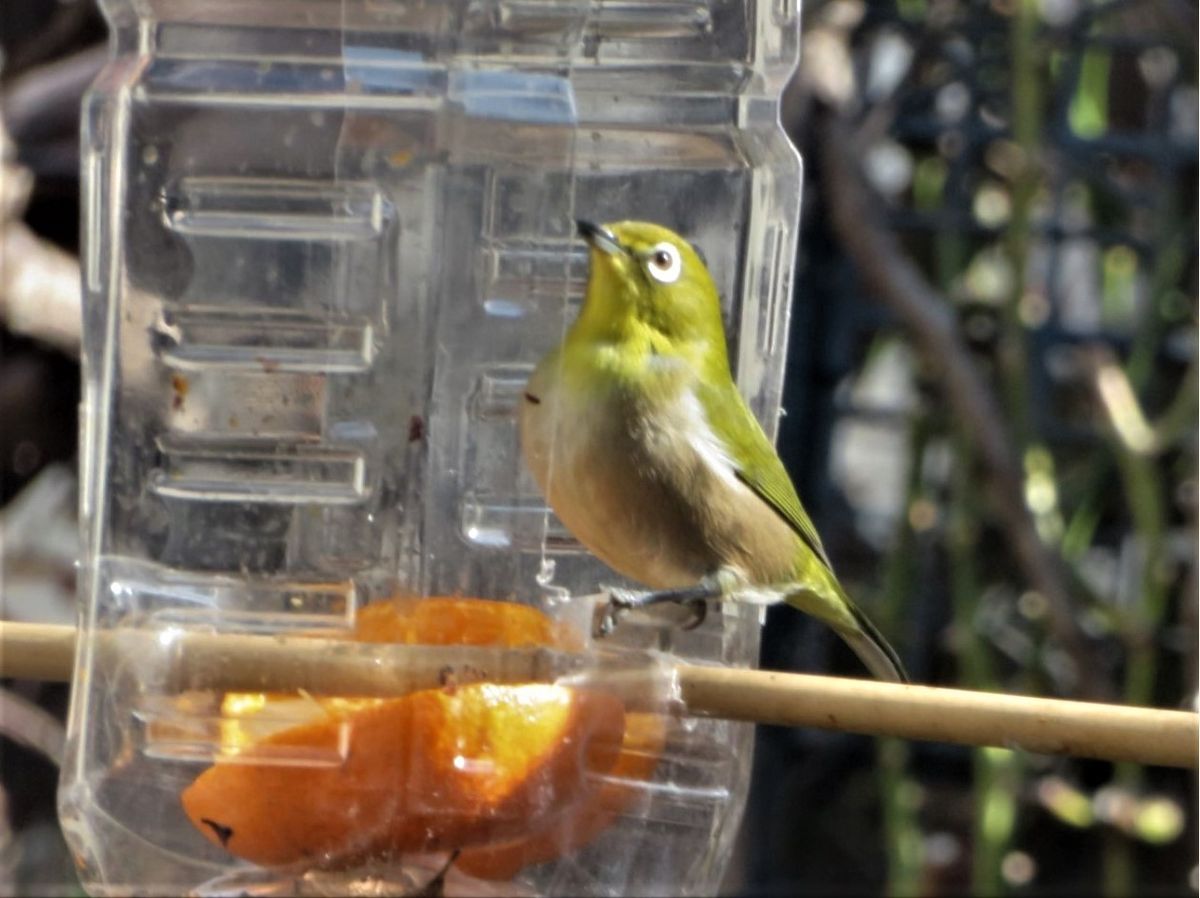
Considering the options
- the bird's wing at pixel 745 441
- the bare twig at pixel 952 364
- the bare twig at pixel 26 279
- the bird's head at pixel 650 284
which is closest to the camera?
the bird's head at pixel 650 284

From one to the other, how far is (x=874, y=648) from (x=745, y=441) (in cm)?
52

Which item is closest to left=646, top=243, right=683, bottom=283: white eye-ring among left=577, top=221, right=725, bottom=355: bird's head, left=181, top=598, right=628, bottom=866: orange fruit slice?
left=577, top=221, right=725, bottom=355: bird's head

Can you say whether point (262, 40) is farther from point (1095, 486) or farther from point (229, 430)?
point (1095, 486)

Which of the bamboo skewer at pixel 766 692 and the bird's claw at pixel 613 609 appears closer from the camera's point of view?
the bamboo skewer at pixel 766 692

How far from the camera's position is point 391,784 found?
192 centimetres

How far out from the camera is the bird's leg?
2.28 m

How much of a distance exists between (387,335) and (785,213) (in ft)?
1.95

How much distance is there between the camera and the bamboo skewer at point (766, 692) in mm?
1901

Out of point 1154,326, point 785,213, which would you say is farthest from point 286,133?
point 1154,326

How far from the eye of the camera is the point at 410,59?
232 centimetres

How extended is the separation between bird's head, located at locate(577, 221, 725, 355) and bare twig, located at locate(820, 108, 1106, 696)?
2.10 m

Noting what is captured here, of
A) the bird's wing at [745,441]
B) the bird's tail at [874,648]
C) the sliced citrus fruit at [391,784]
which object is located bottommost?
the bird's tail at [874,648]

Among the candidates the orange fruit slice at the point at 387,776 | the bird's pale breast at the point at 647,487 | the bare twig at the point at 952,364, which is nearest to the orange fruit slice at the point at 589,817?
the orange fruit slice at the point at 387,776

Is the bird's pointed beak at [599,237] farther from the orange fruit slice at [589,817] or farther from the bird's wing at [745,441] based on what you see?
the orange fruit slice at [589,817]
